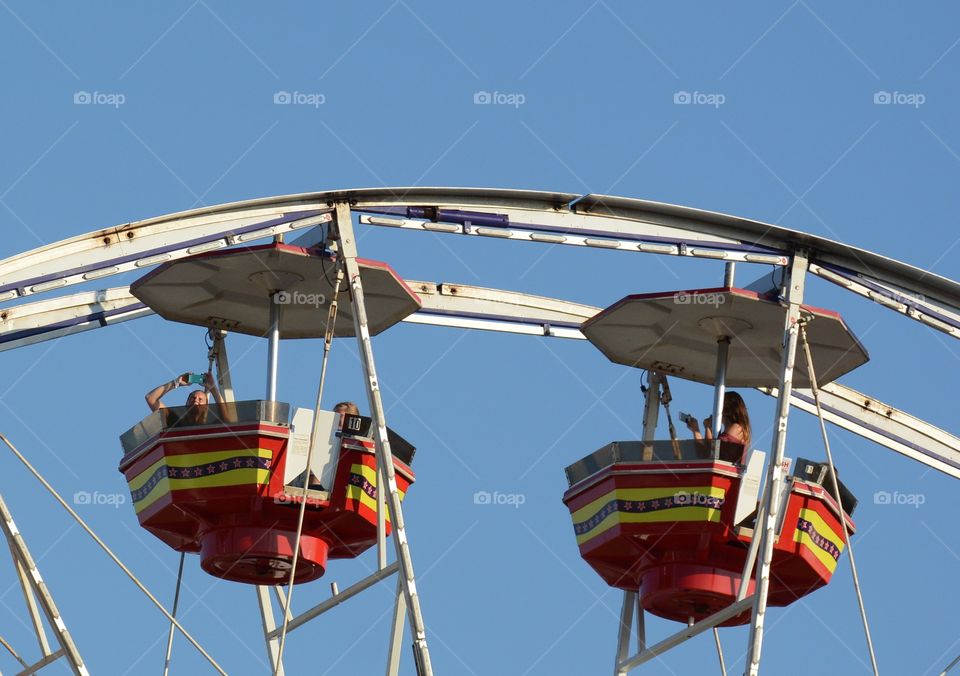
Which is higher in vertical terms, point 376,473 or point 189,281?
point 189,281

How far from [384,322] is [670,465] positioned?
4632 millimetres

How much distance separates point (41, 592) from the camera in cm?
3703

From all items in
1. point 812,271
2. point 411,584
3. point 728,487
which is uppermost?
point 812,271

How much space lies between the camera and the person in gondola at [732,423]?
40.6 m

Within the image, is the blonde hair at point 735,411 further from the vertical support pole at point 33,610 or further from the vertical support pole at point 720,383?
the vertical support pole at point 33,610

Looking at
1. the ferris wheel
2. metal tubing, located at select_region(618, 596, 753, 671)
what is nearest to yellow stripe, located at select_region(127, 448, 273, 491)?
the ferris wheel

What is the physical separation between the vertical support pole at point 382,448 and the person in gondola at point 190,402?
252 centimetres

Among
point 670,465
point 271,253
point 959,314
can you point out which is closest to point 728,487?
point 670,465

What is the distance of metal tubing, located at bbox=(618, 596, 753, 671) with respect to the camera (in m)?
38.5

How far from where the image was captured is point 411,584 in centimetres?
3575

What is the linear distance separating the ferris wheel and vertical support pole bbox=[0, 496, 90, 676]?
43mm

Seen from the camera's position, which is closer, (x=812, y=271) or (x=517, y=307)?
(x=812, y=271)

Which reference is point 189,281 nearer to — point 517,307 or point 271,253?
point 271,253

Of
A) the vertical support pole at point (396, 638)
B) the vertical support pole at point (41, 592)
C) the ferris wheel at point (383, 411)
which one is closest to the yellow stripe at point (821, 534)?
the ferris wheel at point (383, 411)
